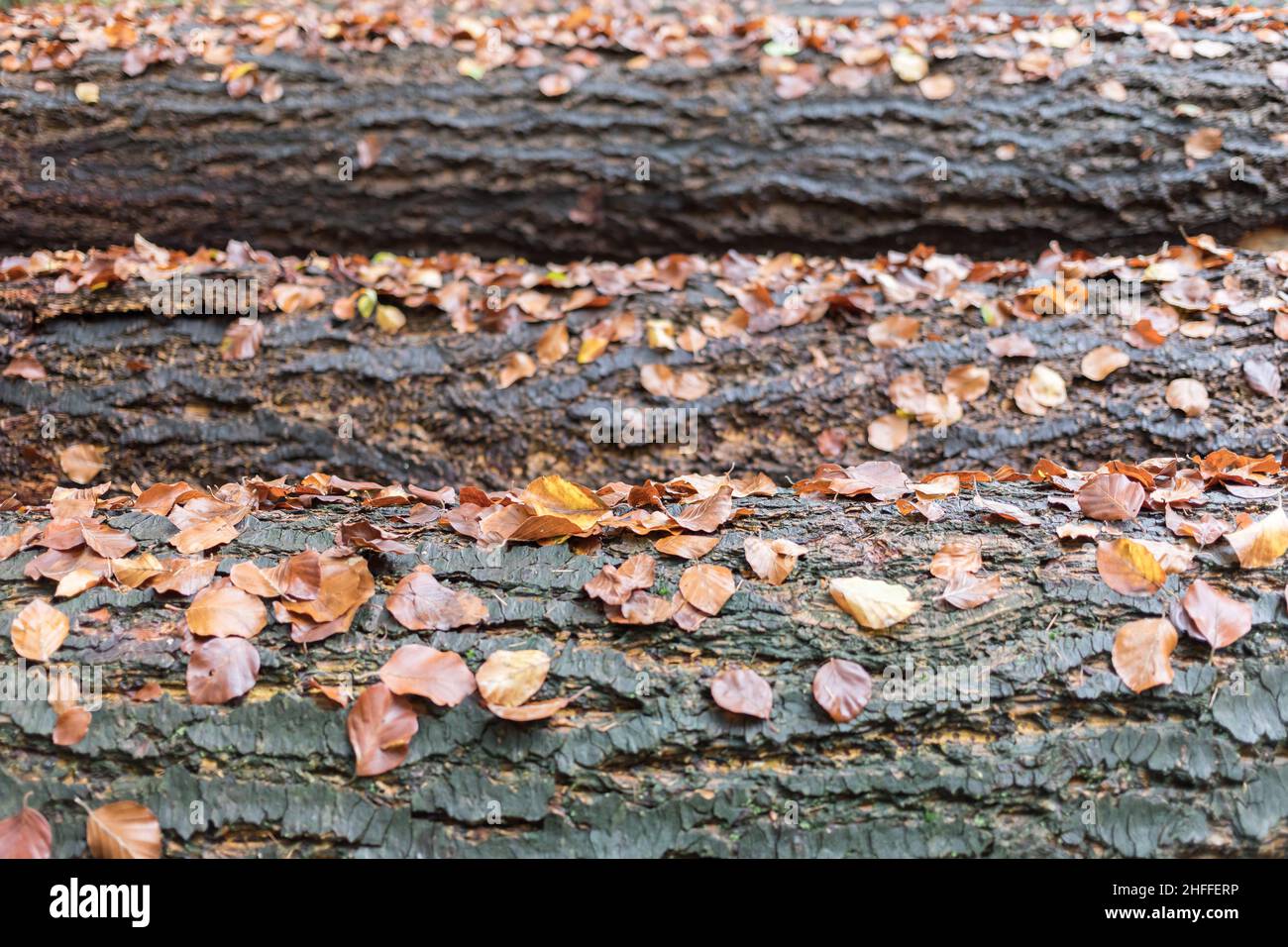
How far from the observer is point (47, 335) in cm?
281

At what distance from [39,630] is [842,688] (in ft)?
4.32

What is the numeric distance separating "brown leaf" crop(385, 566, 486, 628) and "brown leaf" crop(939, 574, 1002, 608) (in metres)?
0.78

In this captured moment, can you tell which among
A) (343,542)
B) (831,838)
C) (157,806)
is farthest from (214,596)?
(831,838)

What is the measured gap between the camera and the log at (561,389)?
2.62 meters

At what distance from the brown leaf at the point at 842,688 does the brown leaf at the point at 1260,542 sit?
672 mm

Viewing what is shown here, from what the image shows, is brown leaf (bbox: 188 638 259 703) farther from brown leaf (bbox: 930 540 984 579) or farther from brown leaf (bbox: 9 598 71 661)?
brown leaf (bbox: 930 540 984 579)

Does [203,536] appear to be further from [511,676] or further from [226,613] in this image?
[511,676]

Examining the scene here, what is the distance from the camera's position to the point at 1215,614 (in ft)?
4.50

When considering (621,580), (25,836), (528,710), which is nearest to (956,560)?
(621,580)

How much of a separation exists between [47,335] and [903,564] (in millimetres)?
2770

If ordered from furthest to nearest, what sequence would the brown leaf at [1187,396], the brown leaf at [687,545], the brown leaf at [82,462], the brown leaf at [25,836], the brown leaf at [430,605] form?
the brown leaf at [82,462] → the brown leaf at [1187,396] → the brown leaf at [687,545] → the brown leaf at [430,605] → the brown leaf at [25,836]

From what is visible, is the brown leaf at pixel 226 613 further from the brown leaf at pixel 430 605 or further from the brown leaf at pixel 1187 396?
the brown leaf at pixel 1187 396

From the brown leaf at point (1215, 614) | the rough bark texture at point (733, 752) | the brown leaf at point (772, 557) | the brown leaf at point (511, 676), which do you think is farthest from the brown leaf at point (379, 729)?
the brown leaf at point (1215, 614)
